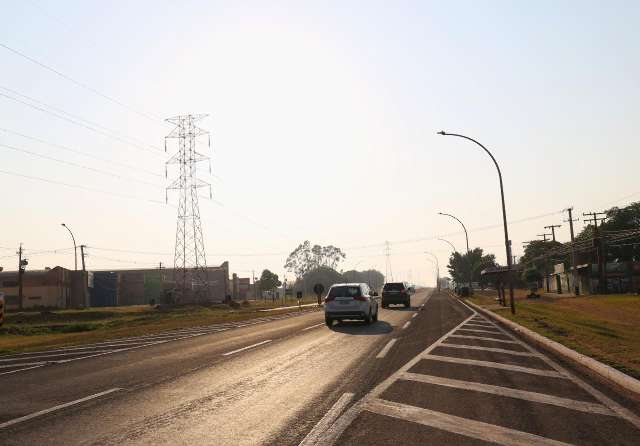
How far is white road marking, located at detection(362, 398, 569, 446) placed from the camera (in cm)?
573

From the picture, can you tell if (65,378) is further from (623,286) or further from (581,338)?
(623,286)

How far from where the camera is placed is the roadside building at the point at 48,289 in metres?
89.2

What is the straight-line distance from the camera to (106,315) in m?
59.0

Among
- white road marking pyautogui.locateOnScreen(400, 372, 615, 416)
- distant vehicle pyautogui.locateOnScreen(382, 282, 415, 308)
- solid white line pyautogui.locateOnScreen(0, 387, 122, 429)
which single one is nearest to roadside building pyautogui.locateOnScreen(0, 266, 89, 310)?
distant vehicle pyautogui.locateOnScreen(382, 282, 415, 308)

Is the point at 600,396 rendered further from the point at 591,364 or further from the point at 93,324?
the point at 93,324

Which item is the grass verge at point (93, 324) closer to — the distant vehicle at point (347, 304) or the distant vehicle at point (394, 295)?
the distant vehicle at point (347, 304)

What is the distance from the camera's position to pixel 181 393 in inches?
343

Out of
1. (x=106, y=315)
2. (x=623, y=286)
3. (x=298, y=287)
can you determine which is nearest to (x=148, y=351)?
(x=106, y=315)

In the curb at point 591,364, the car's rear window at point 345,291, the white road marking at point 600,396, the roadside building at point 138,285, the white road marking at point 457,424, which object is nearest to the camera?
the white road marking at point 457,424

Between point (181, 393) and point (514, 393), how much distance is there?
4855 millimetres

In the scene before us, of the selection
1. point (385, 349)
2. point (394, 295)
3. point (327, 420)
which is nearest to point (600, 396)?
point (327, 420)

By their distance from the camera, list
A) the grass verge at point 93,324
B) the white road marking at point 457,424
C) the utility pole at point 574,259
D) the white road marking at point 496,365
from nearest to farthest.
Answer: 1. the white road marking at point 457,424
2. the white road marking at point 496,365
3. the grass verge at point 93,324
4. the utility pole at point 574,259

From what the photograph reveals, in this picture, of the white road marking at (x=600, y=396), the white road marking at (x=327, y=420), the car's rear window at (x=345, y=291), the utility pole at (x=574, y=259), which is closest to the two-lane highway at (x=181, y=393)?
the white road marking at (x=327, y=420)

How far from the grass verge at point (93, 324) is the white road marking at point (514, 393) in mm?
14821
